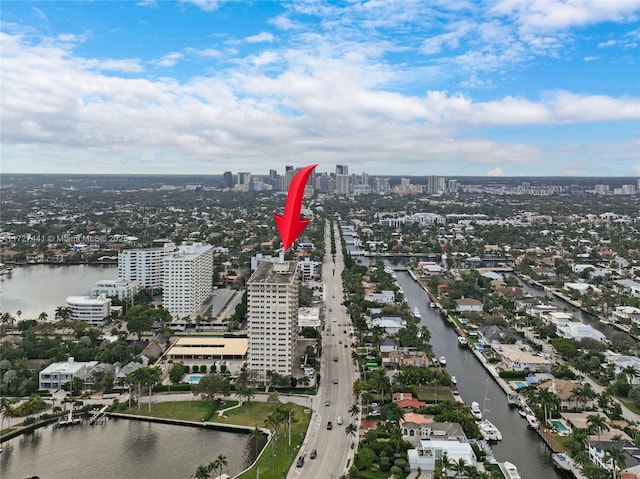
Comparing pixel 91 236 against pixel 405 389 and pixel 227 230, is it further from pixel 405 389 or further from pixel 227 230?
pixel 405 389

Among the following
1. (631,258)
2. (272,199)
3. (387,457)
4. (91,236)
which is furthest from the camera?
(272,199)

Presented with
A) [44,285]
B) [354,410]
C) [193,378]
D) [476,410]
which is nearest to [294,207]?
[354,410]

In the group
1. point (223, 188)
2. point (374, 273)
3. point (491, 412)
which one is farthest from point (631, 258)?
point (223, 188)

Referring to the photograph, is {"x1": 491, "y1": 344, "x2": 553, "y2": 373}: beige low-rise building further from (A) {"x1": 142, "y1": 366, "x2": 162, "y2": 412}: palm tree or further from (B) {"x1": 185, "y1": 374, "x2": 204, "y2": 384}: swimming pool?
(A) {"x1": 142, "y1": 366, "x2": 162, "y2": 412}: palm tree

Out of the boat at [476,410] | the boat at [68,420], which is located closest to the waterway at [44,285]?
the boat at [68,420]

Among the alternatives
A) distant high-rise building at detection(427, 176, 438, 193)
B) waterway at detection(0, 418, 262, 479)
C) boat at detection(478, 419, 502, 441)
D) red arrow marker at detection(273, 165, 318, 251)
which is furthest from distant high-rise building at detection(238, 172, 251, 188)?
boat at detection(478, 419, 502, 441)
